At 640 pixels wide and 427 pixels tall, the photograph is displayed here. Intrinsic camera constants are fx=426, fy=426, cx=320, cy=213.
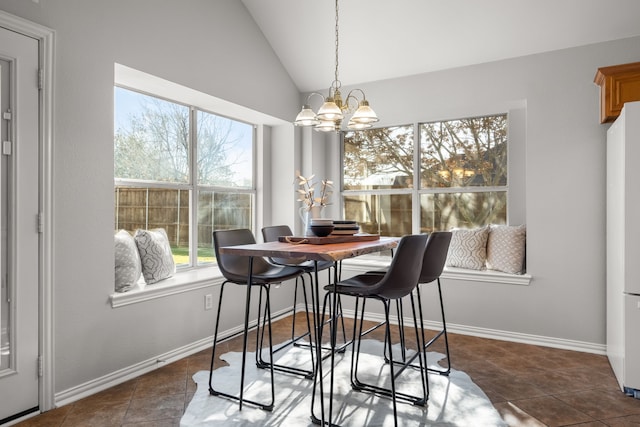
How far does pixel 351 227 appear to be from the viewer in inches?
113

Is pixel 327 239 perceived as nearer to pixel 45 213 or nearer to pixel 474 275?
pixel 45 213

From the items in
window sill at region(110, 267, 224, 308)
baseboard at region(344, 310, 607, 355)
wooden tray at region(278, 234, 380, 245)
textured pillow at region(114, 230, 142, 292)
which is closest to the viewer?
wooden tray at region(278, 234, 380, 245)

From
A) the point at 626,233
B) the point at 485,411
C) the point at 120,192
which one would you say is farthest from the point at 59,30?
the point at 626,233

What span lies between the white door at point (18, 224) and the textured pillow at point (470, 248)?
3.23 meters

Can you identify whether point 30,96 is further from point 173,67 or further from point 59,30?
point 173,67

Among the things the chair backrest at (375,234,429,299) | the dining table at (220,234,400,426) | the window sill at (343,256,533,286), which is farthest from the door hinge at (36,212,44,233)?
the window sill at (343,256,533,286)

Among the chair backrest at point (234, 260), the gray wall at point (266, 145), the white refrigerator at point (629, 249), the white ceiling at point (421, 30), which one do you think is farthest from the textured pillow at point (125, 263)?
the white refrigerator at point (629, 249)

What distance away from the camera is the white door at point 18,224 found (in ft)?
7.27

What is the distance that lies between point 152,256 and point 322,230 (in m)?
1.42

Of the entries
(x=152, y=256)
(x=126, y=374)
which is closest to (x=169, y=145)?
(x=152, y=256)

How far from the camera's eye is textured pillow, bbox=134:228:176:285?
3.20 meters

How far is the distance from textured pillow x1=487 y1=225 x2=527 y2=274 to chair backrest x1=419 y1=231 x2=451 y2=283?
1.21 m

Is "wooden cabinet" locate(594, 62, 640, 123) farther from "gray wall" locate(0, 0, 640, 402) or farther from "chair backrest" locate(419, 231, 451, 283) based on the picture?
"chair backrest" locate(419, 231, 451, 283)

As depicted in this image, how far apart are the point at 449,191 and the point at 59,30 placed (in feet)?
11.2
